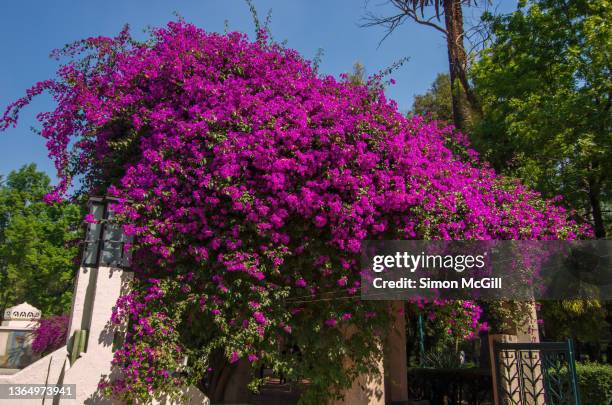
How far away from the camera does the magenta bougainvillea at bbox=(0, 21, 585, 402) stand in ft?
20.3

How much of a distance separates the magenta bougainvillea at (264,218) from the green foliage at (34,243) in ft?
82.8

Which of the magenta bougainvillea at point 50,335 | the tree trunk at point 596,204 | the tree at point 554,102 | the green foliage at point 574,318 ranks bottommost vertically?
the magenta bougainvillea at point 50,335

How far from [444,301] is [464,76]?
9.22 m

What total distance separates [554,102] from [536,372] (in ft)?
22.6

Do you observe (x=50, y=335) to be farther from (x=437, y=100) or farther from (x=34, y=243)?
(x=437, y=100)

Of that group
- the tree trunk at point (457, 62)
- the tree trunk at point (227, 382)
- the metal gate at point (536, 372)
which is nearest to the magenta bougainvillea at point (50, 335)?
the tree trunk at point (227, 382)

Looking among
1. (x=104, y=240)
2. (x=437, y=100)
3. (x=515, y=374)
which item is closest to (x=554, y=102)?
(x=515, y=374)

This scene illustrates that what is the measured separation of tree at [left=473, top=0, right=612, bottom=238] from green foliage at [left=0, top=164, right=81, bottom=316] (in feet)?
82.9

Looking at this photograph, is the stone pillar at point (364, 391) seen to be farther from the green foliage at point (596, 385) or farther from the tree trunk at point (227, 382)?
the green foliage at point (596, 385)

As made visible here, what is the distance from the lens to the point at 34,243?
100 ft

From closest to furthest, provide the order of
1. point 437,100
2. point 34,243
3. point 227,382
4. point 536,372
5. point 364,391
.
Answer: point 364,391, point 536,372, point 227,382, point 437,100, point 34,243

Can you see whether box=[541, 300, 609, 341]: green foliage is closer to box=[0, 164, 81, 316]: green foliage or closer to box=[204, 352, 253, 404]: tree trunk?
box=[204, 352, 253, 404]: tree trunk

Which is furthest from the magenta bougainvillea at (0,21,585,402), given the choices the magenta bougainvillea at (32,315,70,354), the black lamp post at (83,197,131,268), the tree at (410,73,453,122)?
the tree at (410,73,453,122)

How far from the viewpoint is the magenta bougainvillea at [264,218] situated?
619cm
